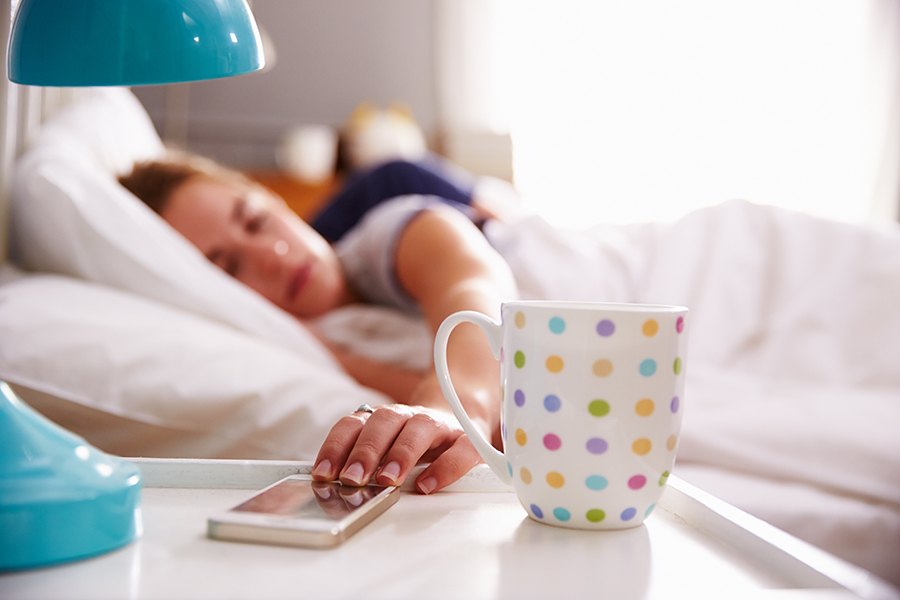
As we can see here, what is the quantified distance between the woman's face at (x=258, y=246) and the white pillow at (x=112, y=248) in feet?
0.69

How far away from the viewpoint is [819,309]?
3.30 ft

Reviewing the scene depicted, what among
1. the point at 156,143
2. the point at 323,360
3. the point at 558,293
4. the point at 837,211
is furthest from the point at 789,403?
the point at 837,211

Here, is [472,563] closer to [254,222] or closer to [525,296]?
[525,296]

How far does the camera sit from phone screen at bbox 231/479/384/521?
35 cm

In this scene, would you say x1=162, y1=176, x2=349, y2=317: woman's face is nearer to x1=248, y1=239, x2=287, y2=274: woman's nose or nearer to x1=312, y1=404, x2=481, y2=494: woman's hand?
x1=248, y1=239, x2=287, y2=274: woman's nose

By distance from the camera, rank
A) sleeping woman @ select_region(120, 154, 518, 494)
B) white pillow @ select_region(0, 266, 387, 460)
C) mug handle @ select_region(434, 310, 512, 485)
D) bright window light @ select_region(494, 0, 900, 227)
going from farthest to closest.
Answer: bright window light @ select_region(494, 0, 900, 227) → sleeping woman @ select_region(120, 154, 518, 494) → white pillow @ select_region(0, 266, 387, 460) → mug handle @ select_region(434, 310, 512, 485)

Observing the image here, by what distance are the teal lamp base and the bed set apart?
1.38 ft

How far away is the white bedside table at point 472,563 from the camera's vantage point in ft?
0.95

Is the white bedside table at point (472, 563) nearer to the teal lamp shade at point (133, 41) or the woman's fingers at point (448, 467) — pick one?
the woman's fingers at point (448, 467)

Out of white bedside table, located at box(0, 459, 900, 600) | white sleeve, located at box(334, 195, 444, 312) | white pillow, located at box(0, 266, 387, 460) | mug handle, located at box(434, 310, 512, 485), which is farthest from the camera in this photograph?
white sleeve, located at box(334, 195, 444, 312)

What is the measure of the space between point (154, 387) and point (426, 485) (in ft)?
1.38

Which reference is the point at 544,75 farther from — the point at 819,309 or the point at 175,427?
the point at 175,427

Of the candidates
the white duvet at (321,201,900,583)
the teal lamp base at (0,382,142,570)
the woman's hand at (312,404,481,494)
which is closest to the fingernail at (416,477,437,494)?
the woman's hand at (312,404,481,494)

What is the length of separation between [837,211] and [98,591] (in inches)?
113
